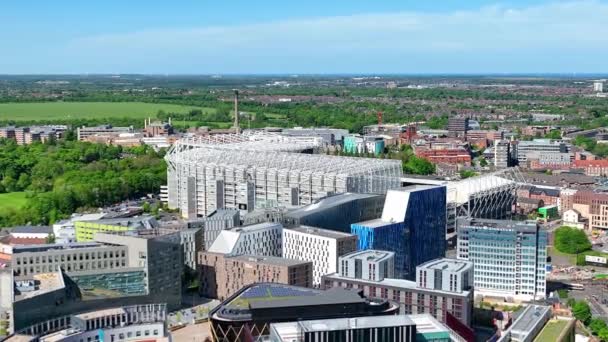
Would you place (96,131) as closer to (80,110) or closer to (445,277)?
(80,110)

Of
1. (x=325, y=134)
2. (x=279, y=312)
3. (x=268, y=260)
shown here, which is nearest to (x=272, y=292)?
(x=279, y=312)

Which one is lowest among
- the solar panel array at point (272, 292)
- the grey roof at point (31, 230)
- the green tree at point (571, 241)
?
the green tree at point (571, 241)

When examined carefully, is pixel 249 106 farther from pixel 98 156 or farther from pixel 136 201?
pixel 136 201

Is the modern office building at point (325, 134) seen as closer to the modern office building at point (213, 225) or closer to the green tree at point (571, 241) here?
the green tree at point (571, 241)

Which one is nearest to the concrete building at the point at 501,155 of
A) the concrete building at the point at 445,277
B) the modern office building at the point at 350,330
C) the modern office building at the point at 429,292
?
the modern office building at the point at 429,292

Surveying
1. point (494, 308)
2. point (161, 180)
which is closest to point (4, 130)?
point (161, 180)
